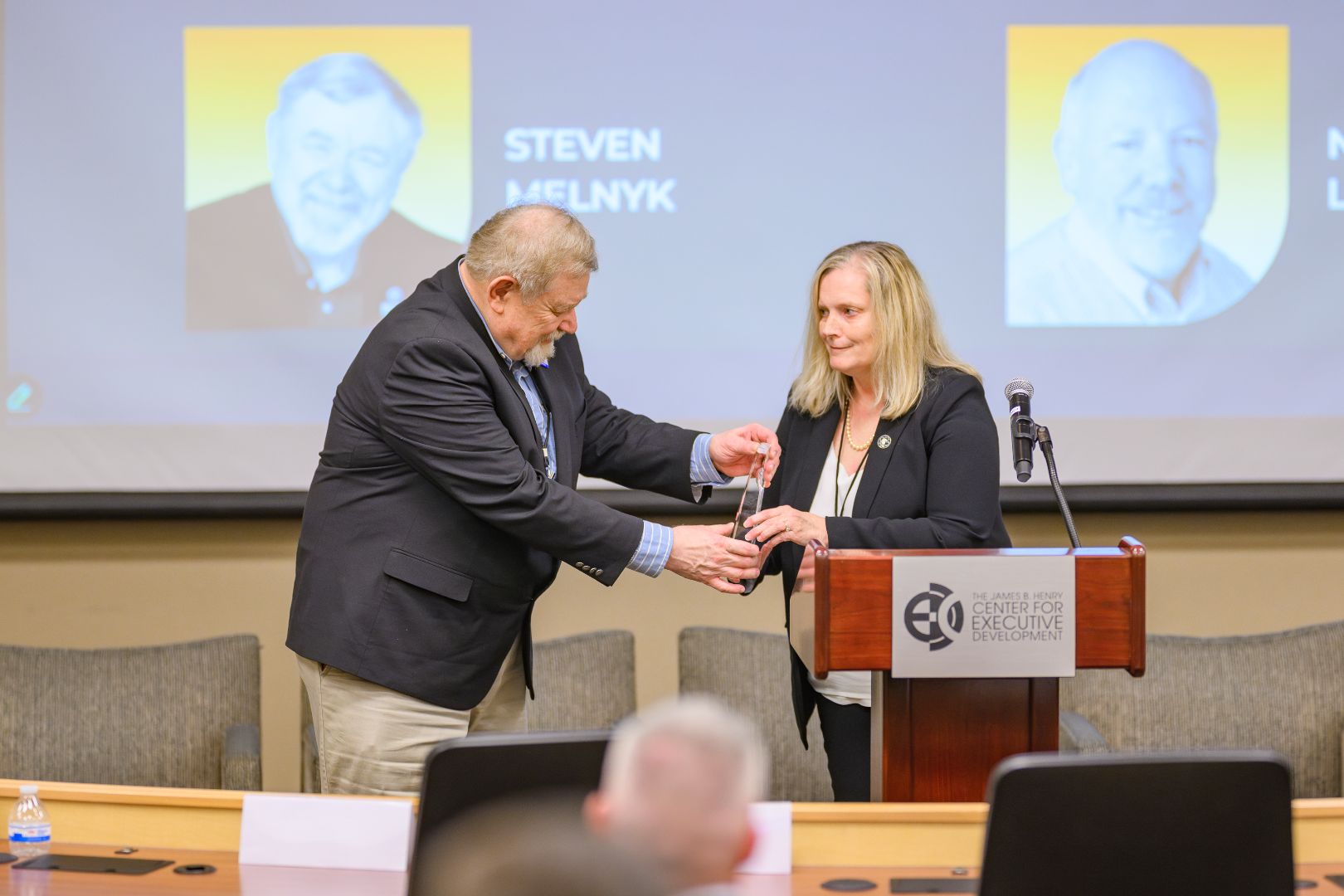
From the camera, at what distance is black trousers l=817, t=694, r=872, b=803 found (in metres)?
2.52

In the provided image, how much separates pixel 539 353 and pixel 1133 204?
1.94 meters

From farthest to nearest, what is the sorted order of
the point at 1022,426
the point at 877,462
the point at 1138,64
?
the point at 1138,64
the point at 877,462
the point at 1022,426

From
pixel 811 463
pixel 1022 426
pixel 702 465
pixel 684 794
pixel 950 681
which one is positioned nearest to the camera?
pixel 684 794

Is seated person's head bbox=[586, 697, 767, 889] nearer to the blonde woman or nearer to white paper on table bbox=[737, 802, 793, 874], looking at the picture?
white paper on table bbox=[737, 802, 793, 874]

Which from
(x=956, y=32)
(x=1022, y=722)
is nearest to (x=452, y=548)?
(x=1022, y=722)

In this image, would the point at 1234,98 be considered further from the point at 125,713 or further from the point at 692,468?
the point at 125,713

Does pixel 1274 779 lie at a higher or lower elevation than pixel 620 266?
lower

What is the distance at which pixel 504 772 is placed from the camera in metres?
1.56

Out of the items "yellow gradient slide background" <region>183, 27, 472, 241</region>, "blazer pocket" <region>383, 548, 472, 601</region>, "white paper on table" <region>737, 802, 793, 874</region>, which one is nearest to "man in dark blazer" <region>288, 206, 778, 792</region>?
"blazer pocket" <region>383, 548, 472, 601</region>

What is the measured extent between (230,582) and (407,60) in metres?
1.58

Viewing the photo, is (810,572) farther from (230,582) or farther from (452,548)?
(230,582)

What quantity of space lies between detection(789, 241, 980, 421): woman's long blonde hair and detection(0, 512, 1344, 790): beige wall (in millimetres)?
1402

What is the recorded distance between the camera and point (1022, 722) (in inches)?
81.9

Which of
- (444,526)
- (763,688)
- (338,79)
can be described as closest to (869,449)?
(444,526)
